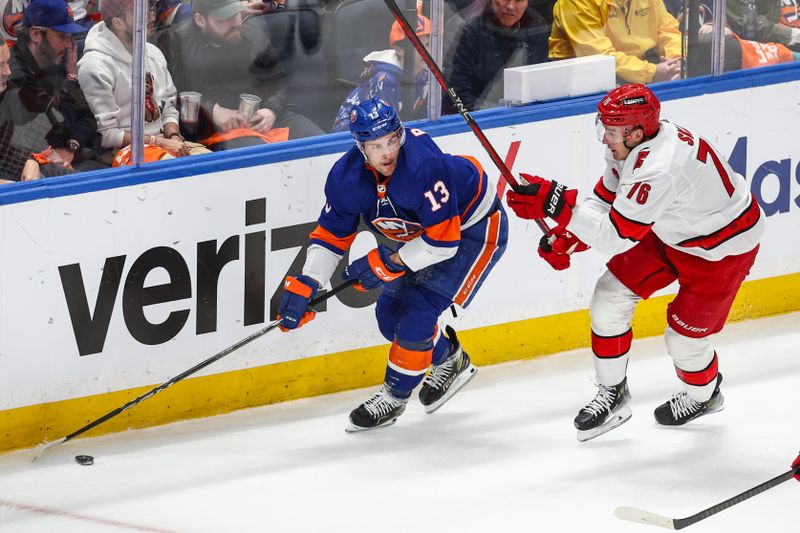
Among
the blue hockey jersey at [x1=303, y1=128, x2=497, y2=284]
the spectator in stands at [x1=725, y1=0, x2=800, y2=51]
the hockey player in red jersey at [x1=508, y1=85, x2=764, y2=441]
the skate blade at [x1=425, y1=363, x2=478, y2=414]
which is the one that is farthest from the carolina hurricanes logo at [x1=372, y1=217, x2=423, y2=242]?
the spectator in stands at [x1=725, y1=0, x2=800, y2=51]

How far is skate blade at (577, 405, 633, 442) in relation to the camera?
446cm

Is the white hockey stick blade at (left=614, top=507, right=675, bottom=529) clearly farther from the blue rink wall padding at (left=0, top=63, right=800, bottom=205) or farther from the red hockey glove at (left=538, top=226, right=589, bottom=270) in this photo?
the blue rink wall padding at (left=0, top=63, right=800, bottom=205)

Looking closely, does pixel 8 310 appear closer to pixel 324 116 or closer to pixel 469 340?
pixel 324 116

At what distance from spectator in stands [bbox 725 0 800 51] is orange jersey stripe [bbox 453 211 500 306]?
5.07ft

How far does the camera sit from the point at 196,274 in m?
4.55

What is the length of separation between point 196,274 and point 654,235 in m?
1.46

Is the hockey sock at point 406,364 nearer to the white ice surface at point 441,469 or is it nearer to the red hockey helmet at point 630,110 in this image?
the white ice surface at point 441,469

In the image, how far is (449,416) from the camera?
474 centimetres

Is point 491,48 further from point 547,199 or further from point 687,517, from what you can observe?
point 687,517

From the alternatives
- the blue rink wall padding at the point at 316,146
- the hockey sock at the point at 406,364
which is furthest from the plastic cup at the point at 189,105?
the hockey sock at the point at 406,364

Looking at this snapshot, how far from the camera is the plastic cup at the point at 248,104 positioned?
4648 mm

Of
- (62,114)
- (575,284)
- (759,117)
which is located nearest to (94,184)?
(62,114)

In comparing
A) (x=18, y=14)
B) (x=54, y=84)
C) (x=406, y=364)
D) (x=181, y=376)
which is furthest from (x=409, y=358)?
(x=18, y=14)

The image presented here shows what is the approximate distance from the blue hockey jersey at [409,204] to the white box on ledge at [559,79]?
2.16ft
